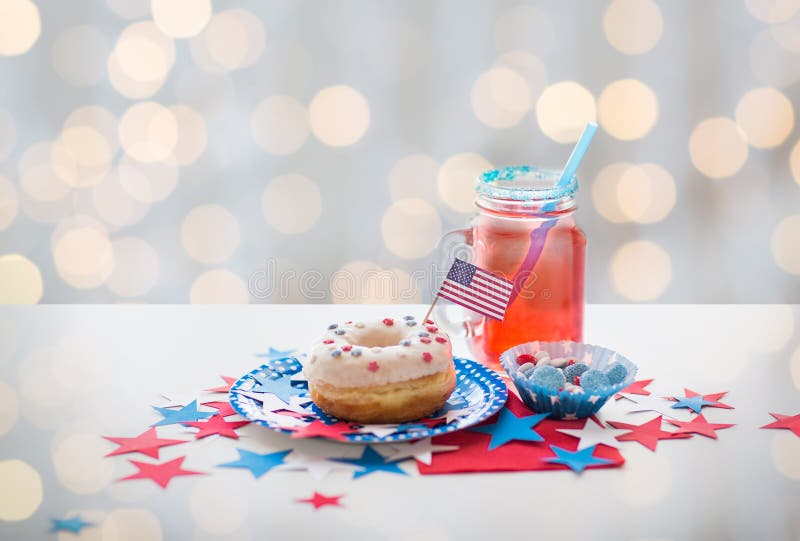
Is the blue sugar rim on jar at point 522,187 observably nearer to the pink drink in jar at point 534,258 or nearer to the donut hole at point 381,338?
the pink drink in jar at point 534,258

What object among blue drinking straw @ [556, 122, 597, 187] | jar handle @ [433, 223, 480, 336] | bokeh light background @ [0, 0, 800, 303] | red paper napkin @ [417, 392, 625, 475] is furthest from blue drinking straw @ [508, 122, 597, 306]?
bokeh light background @ [0, 0, 800, 303]

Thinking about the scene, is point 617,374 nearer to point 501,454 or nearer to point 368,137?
point 501,454

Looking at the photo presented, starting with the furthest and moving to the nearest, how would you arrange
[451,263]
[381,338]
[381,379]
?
[451,263] → [381,338] → [381,379]

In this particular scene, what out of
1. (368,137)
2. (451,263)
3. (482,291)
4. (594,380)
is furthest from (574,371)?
(368,137)

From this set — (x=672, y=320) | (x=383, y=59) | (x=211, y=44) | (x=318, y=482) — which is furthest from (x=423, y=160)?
(x=318, y=482)

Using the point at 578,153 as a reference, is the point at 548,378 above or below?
below

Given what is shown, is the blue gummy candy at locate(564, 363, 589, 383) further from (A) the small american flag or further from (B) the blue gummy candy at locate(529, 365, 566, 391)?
(A) the small american flag
